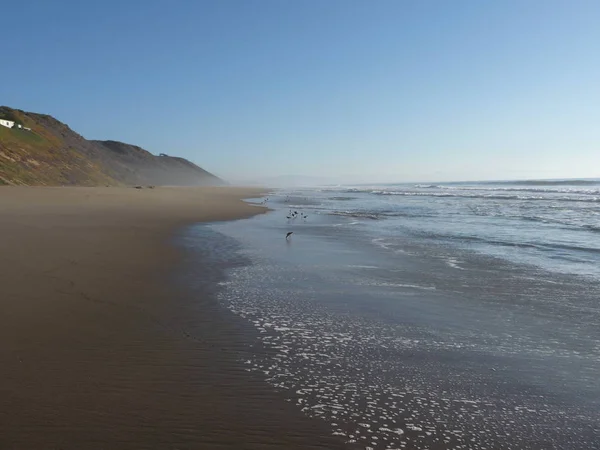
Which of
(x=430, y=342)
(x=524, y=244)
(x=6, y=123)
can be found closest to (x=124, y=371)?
(x=430, y=342)

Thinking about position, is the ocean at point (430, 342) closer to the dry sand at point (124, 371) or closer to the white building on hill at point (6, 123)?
the dry sand at point (124, 371)

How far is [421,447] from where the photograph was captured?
420 cm

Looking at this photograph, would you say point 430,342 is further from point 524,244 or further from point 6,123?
point 6,123

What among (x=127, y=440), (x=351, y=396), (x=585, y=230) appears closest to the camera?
(x=127, y=440)

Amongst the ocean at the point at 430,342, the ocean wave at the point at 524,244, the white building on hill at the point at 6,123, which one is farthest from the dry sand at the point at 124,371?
the white building on hill at the point at 6,123

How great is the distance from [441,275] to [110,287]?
875 centimetres

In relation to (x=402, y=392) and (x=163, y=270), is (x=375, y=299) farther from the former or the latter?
(x=163, y=270)

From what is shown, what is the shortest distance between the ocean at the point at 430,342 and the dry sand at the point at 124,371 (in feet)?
1.55

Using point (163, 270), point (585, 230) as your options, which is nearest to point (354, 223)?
point (585, 230)

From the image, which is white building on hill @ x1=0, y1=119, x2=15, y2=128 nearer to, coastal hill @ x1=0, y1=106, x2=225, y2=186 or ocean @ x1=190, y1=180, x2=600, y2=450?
coastal hill @ x1=0, y1=106, x2=225, y2=186

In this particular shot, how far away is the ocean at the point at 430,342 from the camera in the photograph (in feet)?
15.3

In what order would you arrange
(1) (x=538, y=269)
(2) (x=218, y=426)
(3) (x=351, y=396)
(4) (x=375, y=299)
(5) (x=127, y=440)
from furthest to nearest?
(1) (x=538, y=269)
(4) (x=375, y=299)
(3) (x=351, y=396)
(2) (x=218, y=426)
(5) (x=127, y=440)

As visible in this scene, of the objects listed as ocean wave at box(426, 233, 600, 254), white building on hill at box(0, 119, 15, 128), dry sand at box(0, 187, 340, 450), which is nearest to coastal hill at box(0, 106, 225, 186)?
white building on hill at box(0, 119, 15, 128)

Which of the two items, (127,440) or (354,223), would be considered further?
(354,223)
